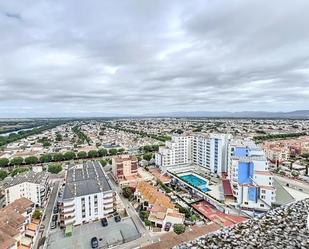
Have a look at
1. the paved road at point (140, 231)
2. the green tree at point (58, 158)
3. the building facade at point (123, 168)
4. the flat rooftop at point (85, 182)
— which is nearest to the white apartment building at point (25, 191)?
the flat rooftop at point (85, 182)

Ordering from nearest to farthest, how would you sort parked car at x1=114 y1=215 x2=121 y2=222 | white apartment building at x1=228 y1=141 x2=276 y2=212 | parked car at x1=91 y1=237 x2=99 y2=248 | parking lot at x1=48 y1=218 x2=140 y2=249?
parked car at x1=91 y1=237 x2=99 y2=248 < parking lot at x1=48 y1=218 x2=140 y2=249 < parked car at x1=114 y1=215 x2=121 y2=222 < white apartment building at x1=228 y1=141 x2=276 y2=212

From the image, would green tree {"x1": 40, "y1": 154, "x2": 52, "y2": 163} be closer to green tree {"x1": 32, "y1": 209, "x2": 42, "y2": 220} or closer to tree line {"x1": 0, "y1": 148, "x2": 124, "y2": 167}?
tree line {"x1": 0, "y1": 148, "x2": 124, "y2": 167}

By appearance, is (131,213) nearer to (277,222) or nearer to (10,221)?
(10,221)

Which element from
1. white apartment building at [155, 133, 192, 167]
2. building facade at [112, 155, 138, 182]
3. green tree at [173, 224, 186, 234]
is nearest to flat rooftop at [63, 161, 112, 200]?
building facade at [112, 155, 138, 182]

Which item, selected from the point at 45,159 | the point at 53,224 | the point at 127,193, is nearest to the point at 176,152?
the point at 127,193

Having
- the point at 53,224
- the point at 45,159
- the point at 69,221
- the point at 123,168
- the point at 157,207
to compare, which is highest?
the point at 123,168

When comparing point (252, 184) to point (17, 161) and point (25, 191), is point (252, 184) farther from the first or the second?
point (17, 161)

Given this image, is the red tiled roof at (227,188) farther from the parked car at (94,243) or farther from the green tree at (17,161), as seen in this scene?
the green tree at (17,161)
